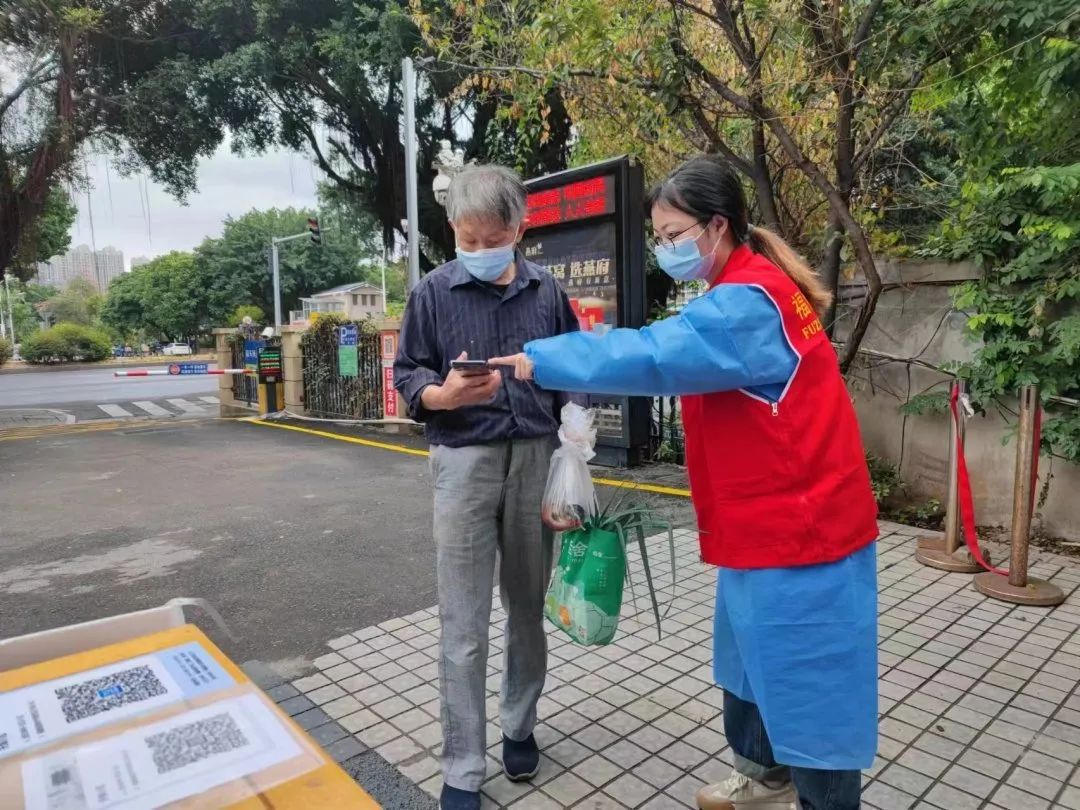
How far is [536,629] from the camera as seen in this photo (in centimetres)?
236

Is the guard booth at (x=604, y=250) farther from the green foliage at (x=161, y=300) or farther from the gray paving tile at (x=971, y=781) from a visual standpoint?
the green foliage at (x=161, y=300)

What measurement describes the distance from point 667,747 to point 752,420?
152cm

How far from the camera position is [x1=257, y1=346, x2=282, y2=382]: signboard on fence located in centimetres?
1275

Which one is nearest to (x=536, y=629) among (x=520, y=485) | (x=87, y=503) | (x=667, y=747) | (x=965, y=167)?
(x=520, y=485)

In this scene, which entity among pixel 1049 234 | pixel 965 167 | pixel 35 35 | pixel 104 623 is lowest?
pixel 104 623

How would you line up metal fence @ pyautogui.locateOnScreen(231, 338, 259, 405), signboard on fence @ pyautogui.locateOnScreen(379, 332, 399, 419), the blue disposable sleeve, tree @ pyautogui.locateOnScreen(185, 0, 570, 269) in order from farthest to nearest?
metal fence @ pyautogui.locateOnScreen(231, 338, 259, 405), tree @ pyautogui.locateOnScreen(185, 0, 570, 269), signboard on fence @ pyautogui.locateOnScreen(379, 332, 399, 419), the blue disposable sleeve

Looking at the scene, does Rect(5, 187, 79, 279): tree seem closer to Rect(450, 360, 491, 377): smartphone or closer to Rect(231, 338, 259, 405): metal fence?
Rect(231, 338, 259, 405): metal fence

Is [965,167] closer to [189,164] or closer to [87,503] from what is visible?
[87,503]

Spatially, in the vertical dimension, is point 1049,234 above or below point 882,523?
above

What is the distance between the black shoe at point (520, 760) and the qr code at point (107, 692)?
1421 millimetres

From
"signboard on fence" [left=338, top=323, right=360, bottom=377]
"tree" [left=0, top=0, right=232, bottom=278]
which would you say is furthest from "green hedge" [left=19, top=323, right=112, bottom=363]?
"signboard on fence" [left=338, top=323, right=360, bottom=377]

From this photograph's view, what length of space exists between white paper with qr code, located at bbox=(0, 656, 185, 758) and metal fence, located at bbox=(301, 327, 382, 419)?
390 inches

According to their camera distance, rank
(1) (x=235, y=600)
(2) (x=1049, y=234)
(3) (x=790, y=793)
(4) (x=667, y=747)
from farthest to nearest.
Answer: (2) (x=1049, y=234)
(1) (x=235, y=600)
(4) (x=667, y=747)
(3) (x=790, y=793)

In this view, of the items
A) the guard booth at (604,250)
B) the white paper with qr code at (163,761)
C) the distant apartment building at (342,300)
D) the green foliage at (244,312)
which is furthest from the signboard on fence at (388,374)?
the green foliage at (244,312)
